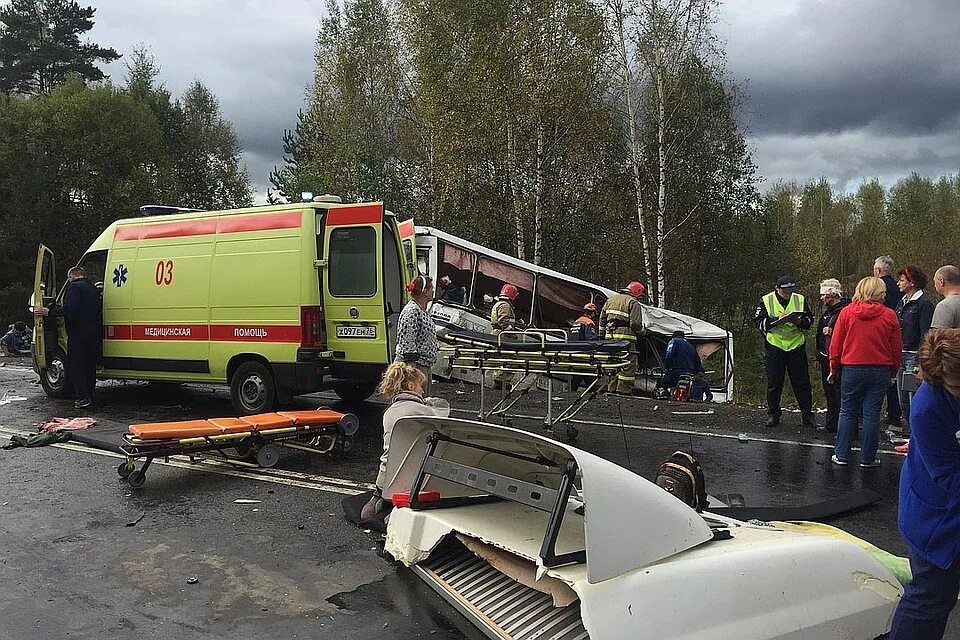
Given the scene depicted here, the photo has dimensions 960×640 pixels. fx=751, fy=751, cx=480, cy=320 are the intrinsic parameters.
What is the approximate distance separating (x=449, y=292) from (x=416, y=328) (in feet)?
24.8

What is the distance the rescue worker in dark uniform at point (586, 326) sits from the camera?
36.0 feet

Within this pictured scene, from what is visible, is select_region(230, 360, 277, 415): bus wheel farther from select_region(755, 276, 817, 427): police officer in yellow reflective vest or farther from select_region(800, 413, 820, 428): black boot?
select_region(800, 413, 820, 428): black boot

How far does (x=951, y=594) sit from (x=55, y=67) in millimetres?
44004

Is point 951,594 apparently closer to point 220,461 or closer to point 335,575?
point 335,575

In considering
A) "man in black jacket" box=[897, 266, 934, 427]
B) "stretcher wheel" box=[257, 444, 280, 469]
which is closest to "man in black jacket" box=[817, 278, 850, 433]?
"man in black jacket" box=[897, 266, 934, 427]

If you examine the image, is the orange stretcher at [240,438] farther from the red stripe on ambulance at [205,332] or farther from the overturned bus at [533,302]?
the overturned bus at [533,302]

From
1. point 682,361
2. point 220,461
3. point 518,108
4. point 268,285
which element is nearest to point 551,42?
point 518,108

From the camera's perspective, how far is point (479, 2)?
2297cm

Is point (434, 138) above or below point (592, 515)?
above

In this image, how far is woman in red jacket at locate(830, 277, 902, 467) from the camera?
22.4 feet

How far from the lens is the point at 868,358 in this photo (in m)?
6.82

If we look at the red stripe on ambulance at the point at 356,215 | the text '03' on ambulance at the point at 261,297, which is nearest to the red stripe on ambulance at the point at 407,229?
the text '03' on ambulance at the point at 261,297

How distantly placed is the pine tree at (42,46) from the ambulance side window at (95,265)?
30201mm

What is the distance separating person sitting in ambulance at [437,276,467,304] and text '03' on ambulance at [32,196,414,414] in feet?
13.7
